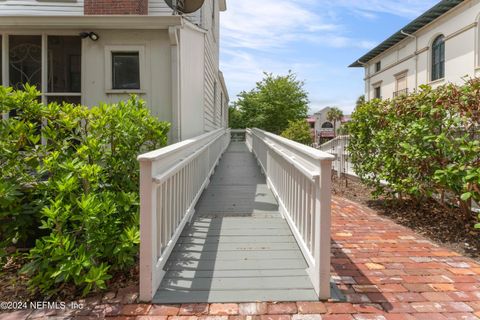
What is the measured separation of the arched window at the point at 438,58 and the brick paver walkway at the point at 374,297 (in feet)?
62.6

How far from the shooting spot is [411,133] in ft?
14.5

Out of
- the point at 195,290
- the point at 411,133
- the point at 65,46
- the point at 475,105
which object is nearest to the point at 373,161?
the point at 411,133

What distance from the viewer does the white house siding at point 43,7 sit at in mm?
8445

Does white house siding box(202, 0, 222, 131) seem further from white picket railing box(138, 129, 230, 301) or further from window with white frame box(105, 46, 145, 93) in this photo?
white picket railing box(138, 129, 230, 301)

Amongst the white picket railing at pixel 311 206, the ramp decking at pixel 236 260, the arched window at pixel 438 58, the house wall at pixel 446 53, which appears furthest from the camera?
the arched window at pixel 438 58

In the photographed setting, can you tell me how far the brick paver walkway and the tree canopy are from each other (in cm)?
2903

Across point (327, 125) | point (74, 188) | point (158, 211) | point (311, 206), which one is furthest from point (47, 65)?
point (327, 125)

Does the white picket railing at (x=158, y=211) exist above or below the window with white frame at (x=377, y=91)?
below

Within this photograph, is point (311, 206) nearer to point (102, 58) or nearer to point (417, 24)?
point (102, 58)

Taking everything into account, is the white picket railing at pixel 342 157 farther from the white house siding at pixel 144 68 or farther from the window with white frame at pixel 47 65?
the window with white frame at pixel 47 65

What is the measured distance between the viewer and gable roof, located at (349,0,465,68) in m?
17.7

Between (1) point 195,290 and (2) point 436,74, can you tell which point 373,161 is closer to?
(1) point 195,290

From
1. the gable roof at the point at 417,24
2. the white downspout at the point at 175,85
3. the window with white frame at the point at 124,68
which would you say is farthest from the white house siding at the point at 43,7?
the gable roof at the point at 417,24

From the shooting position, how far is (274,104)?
1293 inches
